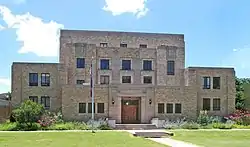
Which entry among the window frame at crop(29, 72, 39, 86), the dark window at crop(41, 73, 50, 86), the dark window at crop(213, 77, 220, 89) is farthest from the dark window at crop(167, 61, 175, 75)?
the window frame at crop(29, 72, 39, 86)

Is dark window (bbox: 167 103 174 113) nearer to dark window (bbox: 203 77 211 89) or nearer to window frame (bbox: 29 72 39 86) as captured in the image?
dark window (bbox: 203 77 211 89)

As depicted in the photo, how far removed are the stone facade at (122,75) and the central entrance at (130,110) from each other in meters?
0.60

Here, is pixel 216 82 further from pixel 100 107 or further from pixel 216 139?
pixel 216 139

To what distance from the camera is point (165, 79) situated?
52625 mm

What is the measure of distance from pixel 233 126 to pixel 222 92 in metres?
8.04

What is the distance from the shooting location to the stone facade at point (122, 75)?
151ft

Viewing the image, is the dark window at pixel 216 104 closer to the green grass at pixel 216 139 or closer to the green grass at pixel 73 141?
the green grass at pixel 216 139

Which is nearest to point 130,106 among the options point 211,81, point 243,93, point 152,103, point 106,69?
point 152,103

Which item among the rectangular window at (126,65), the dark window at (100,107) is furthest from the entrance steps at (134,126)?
the rectangular window at (126,65)

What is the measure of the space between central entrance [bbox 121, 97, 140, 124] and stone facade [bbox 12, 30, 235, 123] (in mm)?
603

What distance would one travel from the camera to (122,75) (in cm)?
5172

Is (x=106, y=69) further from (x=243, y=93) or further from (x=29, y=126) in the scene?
(x=243, y=93)

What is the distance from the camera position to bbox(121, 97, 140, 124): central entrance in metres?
47.3

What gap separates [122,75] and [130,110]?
5.87 m
